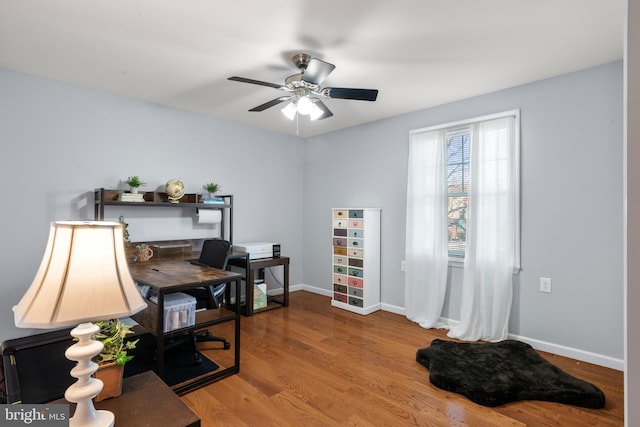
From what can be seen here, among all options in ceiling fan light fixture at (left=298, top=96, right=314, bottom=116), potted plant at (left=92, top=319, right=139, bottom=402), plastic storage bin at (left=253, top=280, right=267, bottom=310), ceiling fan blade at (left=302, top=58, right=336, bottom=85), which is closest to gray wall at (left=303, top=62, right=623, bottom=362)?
ceiling fan light fixture at (left=298, top=96, right=314, bottom=116)

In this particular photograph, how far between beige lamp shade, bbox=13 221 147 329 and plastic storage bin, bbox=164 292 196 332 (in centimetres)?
130

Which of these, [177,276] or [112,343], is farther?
[177,276]

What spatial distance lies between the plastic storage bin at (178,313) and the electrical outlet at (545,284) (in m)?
2.88

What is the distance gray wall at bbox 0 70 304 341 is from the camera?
278cm

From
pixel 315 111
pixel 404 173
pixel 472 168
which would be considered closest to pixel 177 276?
pixel 315 111

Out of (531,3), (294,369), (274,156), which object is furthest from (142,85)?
(531,3)

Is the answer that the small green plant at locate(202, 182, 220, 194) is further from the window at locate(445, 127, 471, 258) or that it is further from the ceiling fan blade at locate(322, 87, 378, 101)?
the window at locate(445, 127, 471, 258)

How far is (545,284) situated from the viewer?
9.34 feet

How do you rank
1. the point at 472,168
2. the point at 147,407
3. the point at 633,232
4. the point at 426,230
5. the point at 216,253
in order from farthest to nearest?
1. the point at 426,230
2. the point at 472,168
3. the point at 216,253
4. the point at 147,407
5. the point at 633,232

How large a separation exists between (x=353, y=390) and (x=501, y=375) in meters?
1.07

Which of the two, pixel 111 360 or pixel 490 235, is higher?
pixel 490 235

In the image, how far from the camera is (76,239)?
938 millimetres

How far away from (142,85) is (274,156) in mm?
1981

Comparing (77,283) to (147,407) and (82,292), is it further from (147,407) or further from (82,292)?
(147,407)
